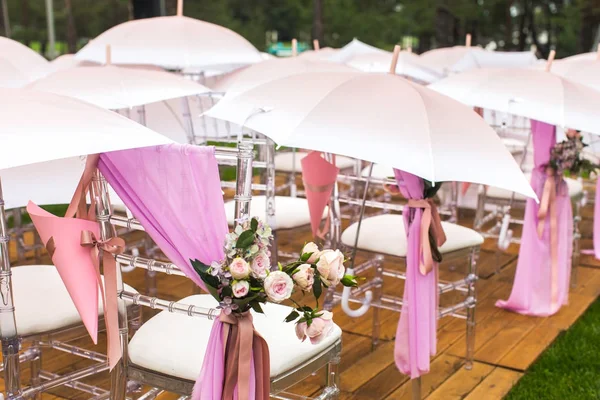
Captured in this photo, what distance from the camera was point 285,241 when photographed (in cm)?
498

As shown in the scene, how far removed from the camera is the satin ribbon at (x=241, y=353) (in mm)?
1739

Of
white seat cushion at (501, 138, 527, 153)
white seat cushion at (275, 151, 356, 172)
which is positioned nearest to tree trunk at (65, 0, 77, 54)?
white seat cushion at (275, 151, 356, 172)

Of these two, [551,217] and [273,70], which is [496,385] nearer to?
[551,217]

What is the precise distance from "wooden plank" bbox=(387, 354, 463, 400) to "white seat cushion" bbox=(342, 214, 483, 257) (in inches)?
19.5

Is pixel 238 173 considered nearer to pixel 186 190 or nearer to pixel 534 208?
pixel 186 190

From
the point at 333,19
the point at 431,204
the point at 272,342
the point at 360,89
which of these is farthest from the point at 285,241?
the point at 333,19

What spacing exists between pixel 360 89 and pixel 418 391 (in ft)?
3.60

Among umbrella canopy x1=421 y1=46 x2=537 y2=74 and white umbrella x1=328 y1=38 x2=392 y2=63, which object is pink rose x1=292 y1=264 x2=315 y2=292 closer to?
white umbrella x1=328 y1=38 x2=392 y2=63

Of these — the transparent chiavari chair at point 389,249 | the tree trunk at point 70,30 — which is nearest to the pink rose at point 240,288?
the transparent chiavari chair at point 389,249

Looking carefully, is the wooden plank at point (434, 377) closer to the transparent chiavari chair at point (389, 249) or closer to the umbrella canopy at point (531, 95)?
the transparent chiavari chair at point (389, 249)

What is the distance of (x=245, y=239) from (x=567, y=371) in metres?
2.02

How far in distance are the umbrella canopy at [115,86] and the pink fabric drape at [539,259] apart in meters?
1.65

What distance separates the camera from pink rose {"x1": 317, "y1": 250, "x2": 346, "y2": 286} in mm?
1687

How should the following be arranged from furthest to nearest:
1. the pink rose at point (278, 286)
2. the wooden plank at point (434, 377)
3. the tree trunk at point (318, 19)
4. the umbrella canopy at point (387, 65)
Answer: the tree trunk at point (318, 19)
the umbrella canopy at point (387, 65)
the wooden plank at point (434, 377)
the pink rose at point (278, 286)
